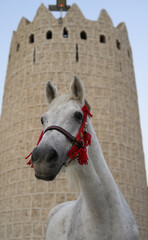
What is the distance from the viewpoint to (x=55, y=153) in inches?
55.4

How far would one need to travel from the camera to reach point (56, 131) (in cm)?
156

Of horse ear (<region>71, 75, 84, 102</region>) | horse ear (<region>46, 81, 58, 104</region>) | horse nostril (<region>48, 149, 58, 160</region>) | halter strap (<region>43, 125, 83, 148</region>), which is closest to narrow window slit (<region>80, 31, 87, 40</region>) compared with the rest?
horse ear (<region>46, 81, 58, 104</region>)

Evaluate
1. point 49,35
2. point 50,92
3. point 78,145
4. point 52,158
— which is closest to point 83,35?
point 49,35

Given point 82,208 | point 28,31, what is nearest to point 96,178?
point 82,208

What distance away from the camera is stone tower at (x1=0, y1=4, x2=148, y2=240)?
7637mm

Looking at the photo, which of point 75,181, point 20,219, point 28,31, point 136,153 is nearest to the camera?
point 75,181

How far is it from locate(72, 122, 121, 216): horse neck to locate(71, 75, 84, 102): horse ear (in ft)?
1.27

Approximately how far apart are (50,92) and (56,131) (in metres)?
0.58

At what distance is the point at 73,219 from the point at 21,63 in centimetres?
928

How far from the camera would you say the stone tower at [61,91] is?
764 centimetres

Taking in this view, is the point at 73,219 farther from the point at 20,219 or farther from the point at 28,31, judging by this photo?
the point at 28,31

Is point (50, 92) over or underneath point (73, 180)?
over

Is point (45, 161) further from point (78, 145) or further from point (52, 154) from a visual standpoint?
point (78, 145)

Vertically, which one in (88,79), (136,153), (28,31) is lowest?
(136,153)
